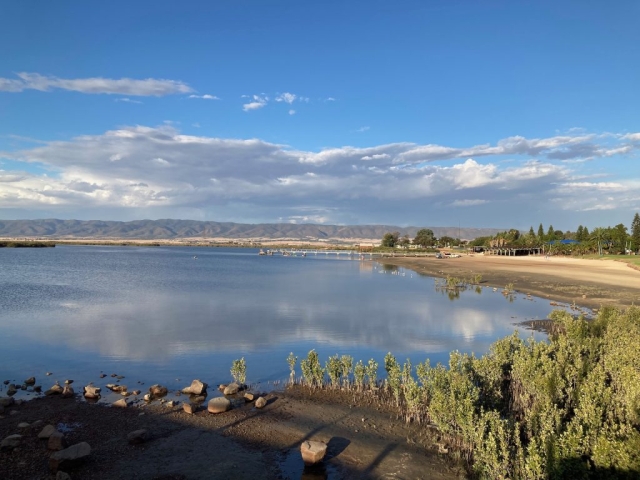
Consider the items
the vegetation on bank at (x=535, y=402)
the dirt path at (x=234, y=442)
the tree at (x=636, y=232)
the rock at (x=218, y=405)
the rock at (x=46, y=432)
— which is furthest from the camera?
the tree at (x=636, y=232)

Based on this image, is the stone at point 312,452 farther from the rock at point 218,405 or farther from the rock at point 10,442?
the rock at point 10,442

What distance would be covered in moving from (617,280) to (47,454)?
58.1m

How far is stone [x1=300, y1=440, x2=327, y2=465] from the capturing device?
10766mm

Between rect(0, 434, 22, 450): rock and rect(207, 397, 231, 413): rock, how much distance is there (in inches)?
198

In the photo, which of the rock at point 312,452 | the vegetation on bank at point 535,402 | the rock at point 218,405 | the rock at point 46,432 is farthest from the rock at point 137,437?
the vegetation on bank at point 535,402

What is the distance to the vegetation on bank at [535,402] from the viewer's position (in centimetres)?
838

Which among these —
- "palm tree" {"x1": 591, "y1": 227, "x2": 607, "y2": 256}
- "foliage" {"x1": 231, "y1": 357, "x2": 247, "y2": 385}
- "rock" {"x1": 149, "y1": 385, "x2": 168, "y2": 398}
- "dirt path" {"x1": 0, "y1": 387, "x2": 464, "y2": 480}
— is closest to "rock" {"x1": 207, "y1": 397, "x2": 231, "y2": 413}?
"dirt path" {"x1": 0, "y1": 387, "x2": 464, "y2": 480}

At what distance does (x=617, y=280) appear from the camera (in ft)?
169

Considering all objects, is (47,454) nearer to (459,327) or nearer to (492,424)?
→ (492,424)

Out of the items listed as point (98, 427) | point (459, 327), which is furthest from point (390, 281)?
point (98, 427)

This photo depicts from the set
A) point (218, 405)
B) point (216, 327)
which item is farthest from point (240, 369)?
point (216, 327)

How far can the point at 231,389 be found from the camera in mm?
15953

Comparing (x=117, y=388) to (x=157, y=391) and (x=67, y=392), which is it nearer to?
(x=67, y=392)

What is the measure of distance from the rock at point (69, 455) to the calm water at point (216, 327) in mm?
6293
